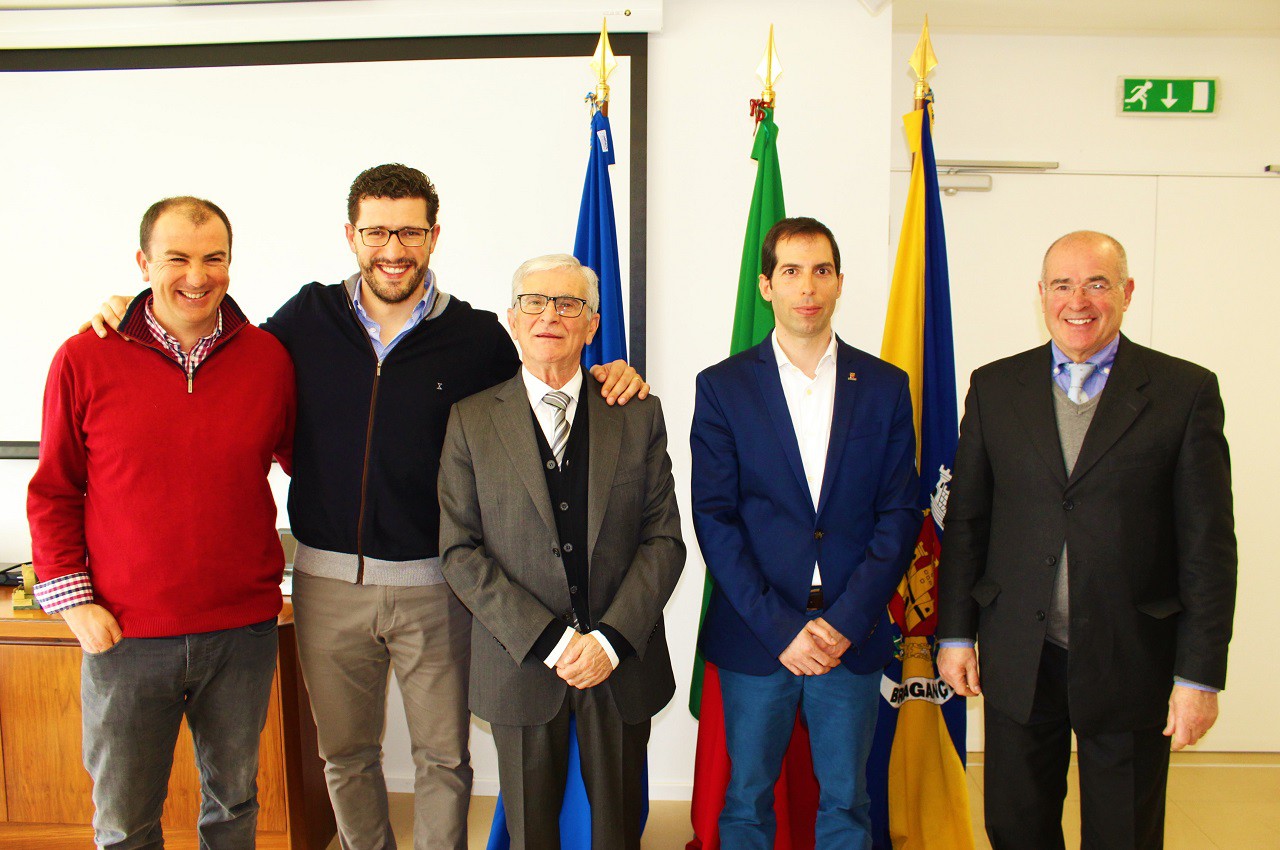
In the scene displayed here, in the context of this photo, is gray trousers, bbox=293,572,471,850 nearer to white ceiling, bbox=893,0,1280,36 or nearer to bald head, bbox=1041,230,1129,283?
bald head, bbox=1041,230,1129,283

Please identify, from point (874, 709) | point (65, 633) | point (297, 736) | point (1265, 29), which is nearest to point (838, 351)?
point (874, 709)

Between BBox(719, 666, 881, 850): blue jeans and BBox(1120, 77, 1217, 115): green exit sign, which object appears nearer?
BBox(719, 666, 881, 850): blue jeans

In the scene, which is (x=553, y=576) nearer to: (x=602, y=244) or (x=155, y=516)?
(x=155, y=516)

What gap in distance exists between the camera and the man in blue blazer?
195 centimetres

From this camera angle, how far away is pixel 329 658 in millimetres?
1996

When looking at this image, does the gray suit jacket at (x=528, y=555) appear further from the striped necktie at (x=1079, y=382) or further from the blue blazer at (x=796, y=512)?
the striped necktie at (x=1079, y=382)

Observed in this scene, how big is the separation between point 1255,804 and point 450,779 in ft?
10.1

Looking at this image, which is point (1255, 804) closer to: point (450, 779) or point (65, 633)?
point (450, 779)

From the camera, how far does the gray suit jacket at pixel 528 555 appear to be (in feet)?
5.89

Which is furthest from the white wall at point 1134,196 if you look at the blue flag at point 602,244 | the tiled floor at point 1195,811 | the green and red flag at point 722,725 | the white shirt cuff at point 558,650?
the white shirt cuff at point 558,650

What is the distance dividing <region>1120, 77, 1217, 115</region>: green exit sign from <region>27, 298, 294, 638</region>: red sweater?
359 centimetres

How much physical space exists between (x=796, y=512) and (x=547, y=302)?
799 millimetres

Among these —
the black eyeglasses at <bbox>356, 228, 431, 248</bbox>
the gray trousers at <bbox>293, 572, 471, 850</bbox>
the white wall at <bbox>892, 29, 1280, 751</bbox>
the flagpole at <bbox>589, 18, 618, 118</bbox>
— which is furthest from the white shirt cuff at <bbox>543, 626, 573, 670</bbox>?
the white wall at <bbox>892, 29, 1280, 751</bbox>

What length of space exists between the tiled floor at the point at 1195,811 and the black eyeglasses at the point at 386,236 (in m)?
2.06
